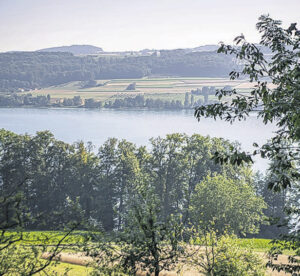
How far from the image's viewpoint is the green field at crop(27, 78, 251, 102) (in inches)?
5531

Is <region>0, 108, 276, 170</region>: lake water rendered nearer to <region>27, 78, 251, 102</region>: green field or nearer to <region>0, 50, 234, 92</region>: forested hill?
<region>27, 78, 251, 102</region>: green field

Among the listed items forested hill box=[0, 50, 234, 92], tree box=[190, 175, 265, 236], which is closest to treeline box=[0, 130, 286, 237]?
tree box=[190, 175, 265, 236]

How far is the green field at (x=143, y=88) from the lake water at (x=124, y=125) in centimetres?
2113

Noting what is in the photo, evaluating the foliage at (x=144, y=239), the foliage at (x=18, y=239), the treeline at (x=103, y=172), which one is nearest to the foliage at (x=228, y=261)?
the foliage at (x=144, y=239)

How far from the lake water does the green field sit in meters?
21.1

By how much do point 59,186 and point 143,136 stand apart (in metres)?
38.0

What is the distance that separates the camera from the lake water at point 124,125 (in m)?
77.8

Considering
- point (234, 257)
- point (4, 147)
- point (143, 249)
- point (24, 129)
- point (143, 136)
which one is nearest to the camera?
point (143, 249)

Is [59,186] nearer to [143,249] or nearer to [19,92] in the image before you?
[143,249]

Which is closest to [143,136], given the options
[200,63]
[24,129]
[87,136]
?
[87,136]

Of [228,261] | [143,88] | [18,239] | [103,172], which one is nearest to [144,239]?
[18,239]

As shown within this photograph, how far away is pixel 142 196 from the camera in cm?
996

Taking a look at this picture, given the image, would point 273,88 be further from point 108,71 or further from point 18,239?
point 108,71

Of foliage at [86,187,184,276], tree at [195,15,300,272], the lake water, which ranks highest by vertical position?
tree at [195,15,300,272]
